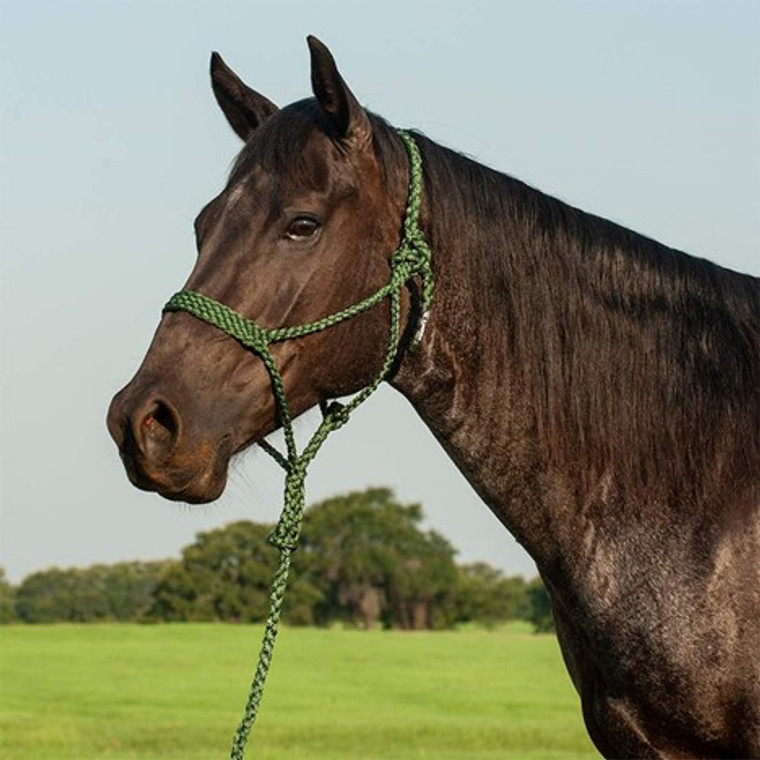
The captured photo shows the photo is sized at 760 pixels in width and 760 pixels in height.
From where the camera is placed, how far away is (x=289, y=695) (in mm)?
32719

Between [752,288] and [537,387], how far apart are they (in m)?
1.01

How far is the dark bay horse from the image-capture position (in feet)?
17.3

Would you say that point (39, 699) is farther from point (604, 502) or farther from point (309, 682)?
point (604, 502)

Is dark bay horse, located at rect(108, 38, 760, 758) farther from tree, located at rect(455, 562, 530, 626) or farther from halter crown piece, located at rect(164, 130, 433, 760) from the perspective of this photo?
tree, located at rect(455, 562, 530, 626)

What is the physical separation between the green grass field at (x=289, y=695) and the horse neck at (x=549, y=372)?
13.8 metres

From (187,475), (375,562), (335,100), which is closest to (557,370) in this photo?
(335,100)

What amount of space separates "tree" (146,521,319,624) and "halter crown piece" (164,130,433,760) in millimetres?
37633

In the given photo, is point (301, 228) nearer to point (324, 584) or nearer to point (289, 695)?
point (289, 695)

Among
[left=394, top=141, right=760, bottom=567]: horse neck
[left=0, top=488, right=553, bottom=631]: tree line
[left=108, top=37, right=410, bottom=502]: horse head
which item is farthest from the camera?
[left=0, top=488, right=553, bottom=631]: tree line

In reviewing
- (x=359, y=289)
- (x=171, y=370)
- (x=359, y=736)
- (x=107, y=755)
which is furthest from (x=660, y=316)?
(x=359, y=736)

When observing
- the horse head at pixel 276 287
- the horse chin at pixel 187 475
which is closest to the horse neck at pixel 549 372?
the horse head at pixel 276 287

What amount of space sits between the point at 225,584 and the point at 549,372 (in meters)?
46.2

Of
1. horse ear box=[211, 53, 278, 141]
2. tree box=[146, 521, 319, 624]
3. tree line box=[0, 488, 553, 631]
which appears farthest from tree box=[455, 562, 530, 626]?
horse ear box=[211, 53, 278, 141]

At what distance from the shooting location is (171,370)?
5.03 meters
